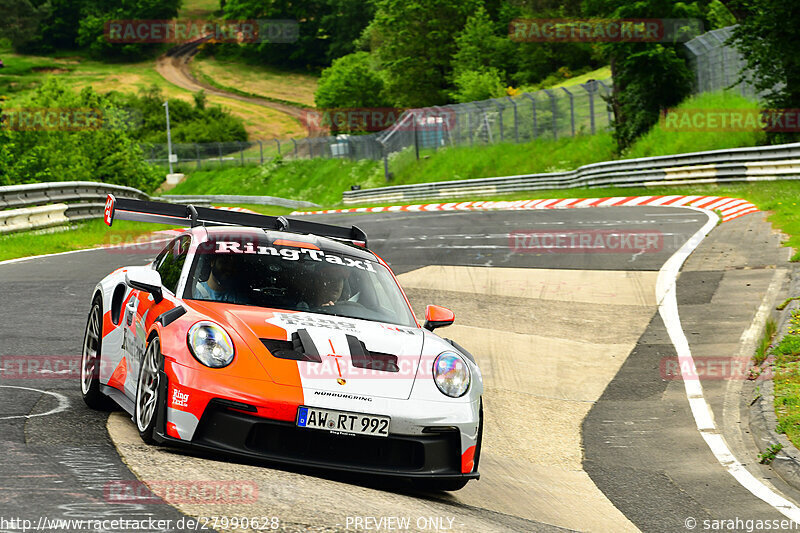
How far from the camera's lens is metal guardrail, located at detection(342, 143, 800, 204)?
2600 centimetres

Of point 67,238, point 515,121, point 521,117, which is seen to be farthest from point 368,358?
point 515,121

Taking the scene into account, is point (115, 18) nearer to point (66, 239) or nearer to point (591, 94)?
point (591, 94)

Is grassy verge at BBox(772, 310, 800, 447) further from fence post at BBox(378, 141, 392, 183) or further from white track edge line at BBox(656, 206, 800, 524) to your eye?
fence post at BBox(378, 141, 392, 183)

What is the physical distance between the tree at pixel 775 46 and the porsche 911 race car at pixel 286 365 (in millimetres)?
24775

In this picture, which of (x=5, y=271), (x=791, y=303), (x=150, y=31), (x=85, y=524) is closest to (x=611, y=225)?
(x=791, y=303)

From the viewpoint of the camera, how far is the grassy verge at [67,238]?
18.9 meters

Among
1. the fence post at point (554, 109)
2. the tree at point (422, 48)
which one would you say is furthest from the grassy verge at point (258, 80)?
the fence post at point (554, 109)

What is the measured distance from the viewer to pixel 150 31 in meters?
146

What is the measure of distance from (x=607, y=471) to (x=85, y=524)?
4.56 metres

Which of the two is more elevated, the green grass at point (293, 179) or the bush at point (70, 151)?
the bush at point (70, 151)

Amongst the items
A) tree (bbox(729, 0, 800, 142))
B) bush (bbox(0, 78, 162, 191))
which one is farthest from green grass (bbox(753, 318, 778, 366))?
bush (bbox(0, 78, 162, 191))

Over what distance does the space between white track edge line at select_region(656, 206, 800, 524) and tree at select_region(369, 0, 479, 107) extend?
69067 mm

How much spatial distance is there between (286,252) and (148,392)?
1.58m

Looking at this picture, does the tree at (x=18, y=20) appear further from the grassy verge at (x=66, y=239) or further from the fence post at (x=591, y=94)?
the grassy verge at (x=66, y=239)
